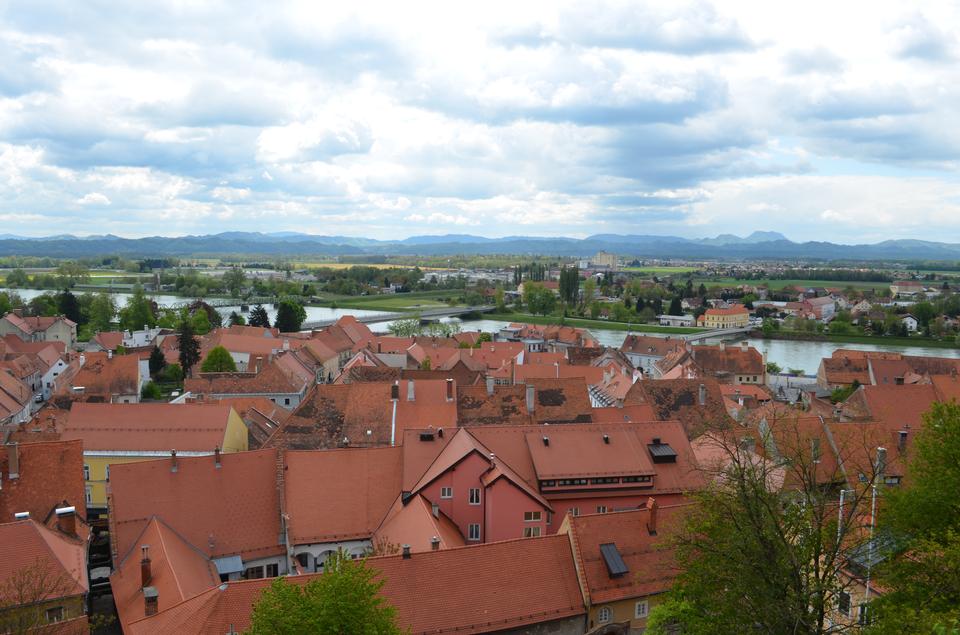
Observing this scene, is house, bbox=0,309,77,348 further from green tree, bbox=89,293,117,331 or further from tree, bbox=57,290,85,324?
tree, bbox=57,290,85,324

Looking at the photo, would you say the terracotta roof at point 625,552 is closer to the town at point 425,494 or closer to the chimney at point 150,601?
the town at point 425,494

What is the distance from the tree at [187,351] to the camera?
2694 inches

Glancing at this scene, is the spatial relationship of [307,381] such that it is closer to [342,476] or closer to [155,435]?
[155,435]

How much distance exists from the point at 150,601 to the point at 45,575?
109 inches

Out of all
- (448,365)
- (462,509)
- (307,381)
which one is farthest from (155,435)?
(448,365)

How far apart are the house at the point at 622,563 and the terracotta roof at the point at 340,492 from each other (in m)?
6.82

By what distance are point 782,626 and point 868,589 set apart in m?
5.43

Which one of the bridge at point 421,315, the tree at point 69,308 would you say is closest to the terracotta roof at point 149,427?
the bridge at point 421,315

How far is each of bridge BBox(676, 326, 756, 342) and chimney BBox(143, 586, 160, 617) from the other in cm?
10267

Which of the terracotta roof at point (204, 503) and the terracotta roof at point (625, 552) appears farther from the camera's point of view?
the terracotta roof at point (204, 503)

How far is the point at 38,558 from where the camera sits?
60.1 ft

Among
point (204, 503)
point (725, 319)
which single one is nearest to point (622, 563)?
point (204, 503)

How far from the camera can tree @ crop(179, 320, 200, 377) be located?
68438mm

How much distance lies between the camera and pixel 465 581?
19.1 meters
